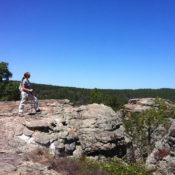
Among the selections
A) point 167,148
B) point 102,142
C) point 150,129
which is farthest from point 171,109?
point 102,142

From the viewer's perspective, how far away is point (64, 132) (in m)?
10.6

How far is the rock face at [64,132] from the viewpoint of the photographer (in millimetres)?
8648

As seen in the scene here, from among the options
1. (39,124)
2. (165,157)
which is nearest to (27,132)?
(39,124)

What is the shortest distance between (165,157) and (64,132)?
682 cm

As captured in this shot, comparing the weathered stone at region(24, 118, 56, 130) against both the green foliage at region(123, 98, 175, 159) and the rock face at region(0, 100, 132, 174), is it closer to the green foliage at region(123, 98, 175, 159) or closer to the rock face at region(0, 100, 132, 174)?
the rock face at region(0, 100, 132, 174)

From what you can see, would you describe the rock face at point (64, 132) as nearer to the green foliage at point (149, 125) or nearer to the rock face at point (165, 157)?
the rock face at point (165, 157)

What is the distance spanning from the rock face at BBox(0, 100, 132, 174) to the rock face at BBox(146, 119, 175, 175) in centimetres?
210

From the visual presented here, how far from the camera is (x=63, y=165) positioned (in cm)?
671

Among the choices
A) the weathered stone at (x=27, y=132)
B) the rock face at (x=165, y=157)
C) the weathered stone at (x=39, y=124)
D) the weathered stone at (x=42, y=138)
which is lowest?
the rock face at (x=165, y=157)

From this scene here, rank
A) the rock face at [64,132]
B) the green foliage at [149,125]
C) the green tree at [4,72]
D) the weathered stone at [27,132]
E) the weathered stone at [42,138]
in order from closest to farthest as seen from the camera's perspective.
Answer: the rock face at [64,132] < the weathered stone at [42,138] < the weathered stone at [27,132] < the green foliage at [149,125] < the green tree at [4,72]

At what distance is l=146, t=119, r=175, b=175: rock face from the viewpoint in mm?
9953

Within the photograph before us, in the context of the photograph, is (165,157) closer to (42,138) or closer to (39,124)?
(42,138)

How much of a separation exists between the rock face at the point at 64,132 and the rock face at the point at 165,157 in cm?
210

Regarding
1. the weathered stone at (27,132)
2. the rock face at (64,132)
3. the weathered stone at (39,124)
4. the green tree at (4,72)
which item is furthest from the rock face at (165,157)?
the green tree at (4,72)
